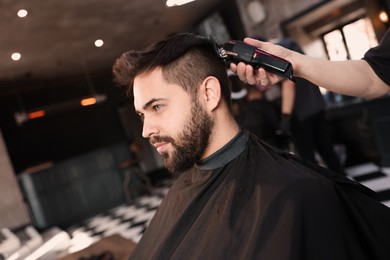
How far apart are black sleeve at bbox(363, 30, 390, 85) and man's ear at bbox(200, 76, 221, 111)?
450 mm

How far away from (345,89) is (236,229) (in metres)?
0.53

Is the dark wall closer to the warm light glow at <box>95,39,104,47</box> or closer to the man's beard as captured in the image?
the warm light glow at <box>95,39,104,47</box>

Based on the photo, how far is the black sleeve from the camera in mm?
945

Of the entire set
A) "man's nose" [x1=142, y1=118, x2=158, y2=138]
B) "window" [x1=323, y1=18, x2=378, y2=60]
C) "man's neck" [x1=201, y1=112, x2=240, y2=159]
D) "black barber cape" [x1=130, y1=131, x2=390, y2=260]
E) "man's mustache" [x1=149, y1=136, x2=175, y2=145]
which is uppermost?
"window" [x1=323, y1=18, x2=378, y2=60]

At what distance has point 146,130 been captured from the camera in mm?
1027

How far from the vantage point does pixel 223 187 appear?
992 mm

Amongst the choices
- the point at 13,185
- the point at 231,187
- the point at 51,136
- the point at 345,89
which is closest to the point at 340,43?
the point at 345,89

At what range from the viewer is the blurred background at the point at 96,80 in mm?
3910

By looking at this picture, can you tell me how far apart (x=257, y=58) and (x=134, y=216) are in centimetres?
462

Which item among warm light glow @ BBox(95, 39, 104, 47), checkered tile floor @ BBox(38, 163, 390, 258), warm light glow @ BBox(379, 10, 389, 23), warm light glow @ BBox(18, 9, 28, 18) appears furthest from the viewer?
warm light glow @ BBox(95, 39, 104, 47)

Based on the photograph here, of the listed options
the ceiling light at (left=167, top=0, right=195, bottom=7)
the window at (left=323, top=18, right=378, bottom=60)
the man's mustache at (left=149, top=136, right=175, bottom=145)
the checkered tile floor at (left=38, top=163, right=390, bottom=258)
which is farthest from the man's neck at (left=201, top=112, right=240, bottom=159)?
the ceiling light at (left=167, top=0, right=195, bottom=7)

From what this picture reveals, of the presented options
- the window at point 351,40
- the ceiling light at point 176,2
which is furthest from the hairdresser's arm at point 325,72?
the ceiling light at point 176,2

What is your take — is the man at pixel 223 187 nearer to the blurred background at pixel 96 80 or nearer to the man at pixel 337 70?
the man at pixel 337 70

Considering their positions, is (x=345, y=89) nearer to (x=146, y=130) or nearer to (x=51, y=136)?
(x=146, y=130)
